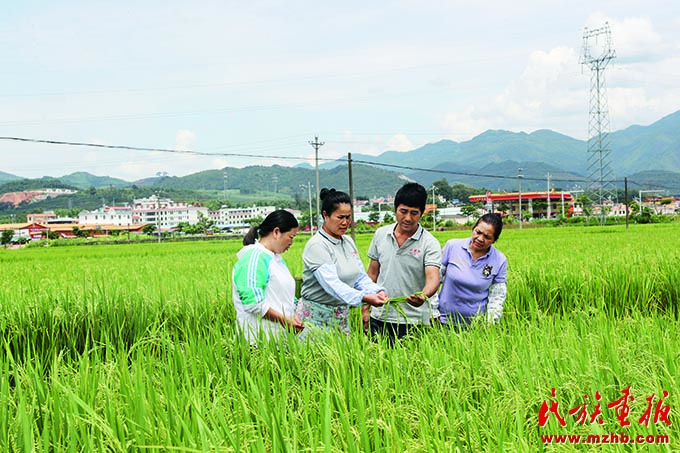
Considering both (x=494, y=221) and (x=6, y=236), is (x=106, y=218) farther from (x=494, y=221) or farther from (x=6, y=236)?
(x=494, y=221)

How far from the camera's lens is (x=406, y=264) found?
3.74 meters

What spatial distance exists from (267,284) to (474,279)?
54.1 inches

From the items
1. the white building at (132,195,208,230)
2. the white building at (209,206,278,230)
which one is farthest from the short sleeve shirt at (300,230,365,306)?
the white building at (209,206,278,230)

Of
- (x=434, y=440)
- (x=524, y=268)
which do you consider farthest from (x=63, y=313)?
(x=524, y=268)

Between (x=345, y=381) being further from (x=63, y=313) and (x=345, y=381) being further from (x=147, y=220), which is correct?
(x=147, y=220)

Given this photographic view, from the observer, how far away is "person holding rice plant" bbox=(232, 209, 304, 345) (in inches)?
123

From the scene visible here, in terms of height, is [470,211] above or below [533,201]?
below

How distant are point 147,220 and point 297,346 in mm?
138970

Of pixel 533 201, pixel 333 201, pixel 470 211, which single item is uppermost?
pixel 333 201

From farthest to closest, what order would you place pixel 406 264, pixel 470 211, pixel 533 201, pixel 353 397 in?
1. pixel 533 201
2. pixel 470 211
3. pixel 406 264
4. pixel 353 397

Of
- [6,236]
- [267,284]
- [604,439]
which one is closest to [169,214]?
[6,236]

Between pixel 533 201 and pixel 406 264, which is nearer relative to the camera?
pixel 406 264

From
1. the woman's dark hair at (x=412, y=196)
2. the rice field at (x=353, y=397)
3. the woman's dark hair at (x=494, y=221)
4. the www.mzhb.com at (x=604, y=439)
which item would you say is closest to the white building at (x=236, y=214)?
the woman's dark hair at (x=494, y=221)

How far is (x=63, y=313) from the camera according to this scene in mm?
4766
